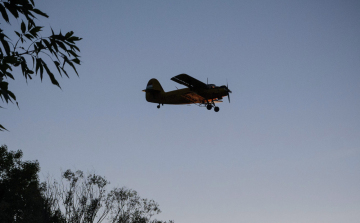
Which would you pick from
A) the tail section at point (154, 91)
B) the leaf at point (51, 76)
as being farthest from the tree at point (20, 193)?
the leaf at point (51, 76)

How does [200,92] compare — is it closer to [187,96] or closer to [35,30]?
[187,96]

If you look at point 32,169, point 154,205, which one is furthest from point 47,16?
point 32,169

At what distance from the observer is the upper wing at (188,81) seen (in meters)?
33.6

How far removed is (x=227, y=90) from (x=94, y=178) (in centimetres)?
1547

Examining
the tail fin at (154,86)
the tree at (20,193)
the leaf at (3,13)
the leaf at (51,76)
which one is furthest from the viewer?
the tail fin at (154,86)

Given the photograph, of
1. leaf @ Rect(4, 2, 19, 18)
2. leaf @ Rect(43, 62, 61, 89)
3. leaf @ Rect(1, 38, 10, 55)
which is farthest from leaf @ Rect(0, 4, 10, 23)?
leaf @ Rect(43, 62, 61, 89)

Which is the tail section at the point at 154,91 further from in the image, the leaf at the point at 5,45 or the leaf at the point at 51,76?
the leaf at the point at 5,45

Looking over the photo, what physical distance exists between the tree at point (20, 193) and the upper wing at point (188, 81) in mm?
17162

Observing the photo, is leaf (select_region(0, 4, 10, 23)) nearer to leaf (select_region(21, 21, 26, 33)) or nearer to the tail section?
leaf (select_region(21, 21, 26, 33))

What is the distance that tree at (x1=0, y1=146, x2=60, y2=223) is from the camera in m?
30.3

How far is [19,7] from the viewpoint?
4168mm

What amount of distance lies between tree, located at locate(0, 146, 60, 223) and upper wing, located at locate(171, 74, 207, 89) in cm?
1716

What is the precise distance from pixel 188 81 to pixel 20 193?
69.1 feet

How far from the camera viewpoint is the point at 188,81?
112ft
